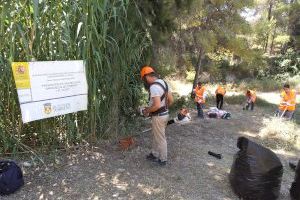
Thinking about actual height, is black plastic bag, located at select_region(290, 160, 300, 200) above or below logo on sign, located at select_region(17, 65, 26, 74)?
below

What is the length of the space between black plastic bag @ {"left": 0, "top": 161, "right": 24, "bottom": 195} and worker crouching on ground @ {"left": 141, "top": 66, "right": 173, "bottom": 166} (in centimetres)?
191

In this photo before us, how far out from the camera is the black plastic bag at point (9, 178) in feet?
12.1

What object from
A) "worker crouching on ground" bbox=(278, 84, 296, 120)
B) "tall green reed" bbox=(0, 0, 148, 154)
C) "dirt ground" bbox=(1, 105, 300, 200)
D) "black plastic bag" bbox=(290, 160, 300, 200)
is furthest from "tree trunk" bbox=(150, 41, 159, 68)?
"worker crouching on ground" bbox=(278, 84, 296, 120)

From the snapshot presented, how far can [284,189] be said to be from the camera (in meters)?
4.72

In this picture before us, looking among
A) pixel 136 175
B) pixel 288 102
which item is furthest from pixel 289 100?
pixel 136 175

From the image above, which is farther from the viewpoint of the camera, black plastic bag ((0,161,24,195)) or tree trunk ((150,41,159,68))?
tree trunk ((150,41,159,68))

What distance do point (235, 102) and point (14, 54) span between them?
34.8 ft

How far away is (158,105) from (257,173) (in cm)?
160

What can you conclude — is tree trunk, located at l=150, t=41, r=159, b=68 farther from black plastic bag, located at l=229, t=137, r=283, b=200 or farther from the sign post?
black plastic bag, located at l=229, t=137, r=283, b=200

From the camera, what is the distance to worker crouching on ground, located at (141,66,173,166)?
4605mm

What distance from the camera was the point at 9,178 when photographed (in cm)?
372

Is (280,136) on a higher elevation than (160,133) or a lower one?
lower

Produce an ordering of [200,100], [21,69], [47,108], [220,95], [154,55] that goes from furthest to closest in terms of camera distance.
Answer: [220,95], [200,100], [154,55], [47,108], [21,69]

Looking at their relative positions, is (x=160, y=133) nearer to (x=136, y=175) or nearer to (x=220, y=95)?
(x=136, y=175)
